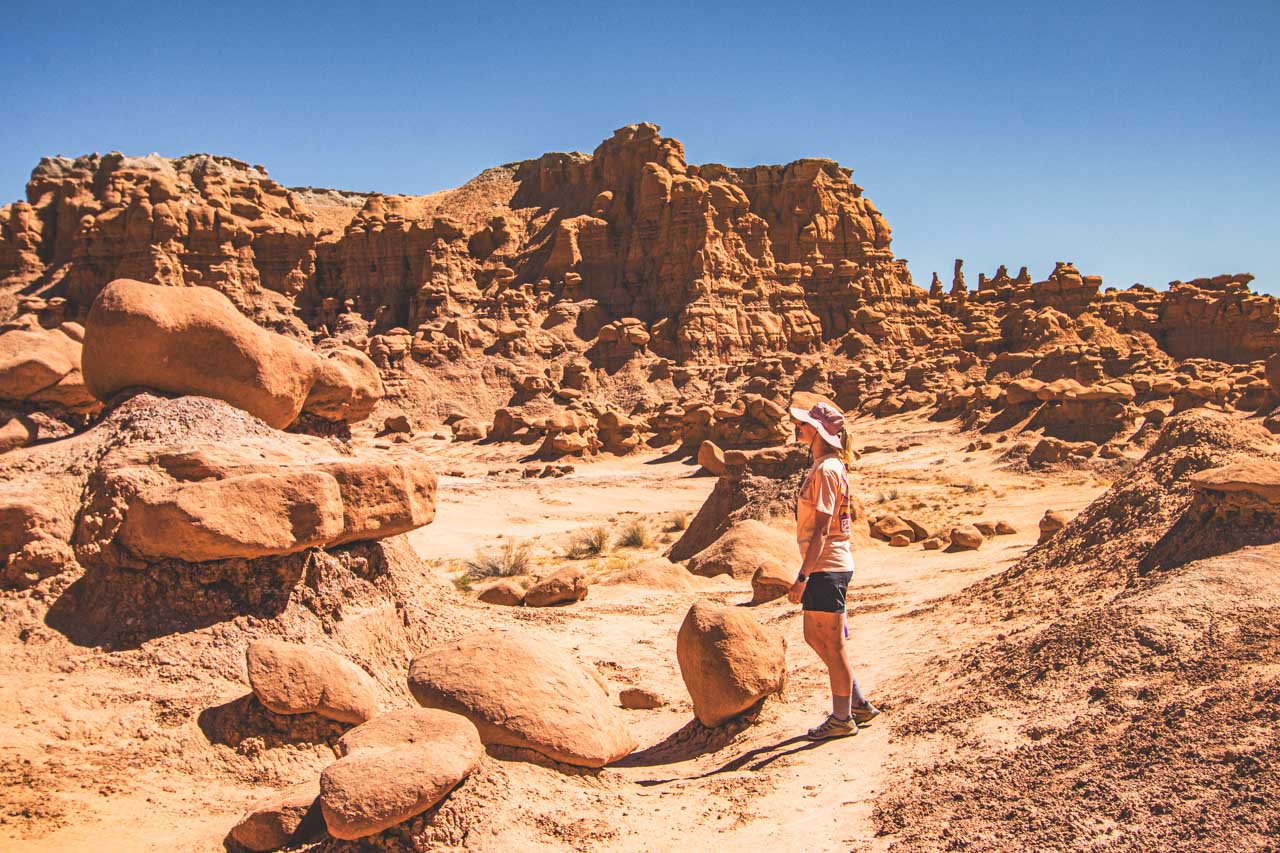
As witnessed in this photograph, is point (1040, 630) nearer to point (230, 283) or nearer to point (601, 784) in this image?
point (601, 784)

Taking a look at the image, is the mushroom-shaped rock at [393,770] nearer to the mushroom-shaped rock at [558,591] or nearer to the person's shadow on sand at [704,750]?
the person's shadow on sand at [704,750]

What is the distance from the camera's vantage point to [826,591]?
4582 mm

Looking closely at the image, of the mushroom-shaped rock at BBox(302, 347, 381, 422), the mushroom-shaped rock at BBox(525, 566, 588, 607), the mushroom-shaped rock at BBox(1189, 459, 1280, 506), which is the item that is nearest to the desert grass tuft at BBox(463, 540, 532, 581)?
the mushroom-shaped rock at BBox(525, 566, 588, 607)

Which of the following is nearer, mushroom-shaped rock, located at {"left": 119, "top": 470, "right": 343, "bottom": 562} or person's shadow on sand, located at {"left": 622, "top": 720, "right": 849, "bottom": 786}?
person's shadow on sand, located at {"left": 622, "top": 720, "right": 849, "bottom": 786}

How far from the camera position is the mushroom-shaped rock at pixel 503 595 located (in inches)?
362

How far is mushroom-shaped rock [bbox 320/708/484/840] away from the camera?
3072 mm

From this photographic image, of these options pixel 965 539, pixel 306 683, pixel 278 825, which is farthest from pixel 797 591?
pixel 965 539

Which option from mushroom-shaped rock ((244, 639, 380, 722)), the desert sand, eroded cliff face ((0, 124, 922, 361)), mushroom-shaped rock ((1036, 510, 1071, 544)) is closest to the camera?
the desert sand

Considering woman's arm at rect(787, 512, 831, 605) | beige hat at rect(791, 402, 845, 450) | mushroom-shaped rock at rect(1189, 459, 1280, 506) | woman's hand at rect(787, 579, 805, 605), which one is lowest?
woman's hand at rect(787, 579, 805, 605)

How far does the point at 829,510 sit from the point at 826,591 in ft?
1.37

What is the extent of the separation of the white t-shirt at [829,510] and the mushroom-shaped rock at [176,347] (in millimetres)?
4158

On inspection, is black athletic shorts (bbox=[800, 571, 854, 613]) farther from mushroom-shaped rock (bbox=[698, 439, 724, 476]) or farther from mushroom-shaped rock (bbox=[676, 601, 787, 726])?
mushroom-shaped rock (bbox=[698, 439, 724, 476])

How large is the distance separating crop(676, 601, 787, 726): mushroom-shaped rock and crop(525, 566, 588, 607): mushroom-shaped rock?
13.5 ft

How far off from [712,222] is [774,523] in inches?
1432
